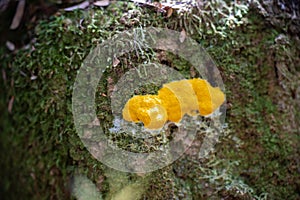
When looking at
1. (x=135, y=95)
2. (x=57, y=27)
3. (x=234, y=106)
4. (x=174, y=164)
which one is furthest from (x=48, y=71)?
(x=234, y=106)

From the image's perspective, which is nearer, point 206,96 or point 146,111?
point 146,111

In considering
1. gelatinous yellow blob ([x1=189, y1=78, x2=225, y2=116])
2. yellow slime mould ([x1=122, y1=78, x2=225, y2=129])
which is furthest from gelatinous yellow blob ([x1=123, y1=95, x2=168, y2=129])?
gelatinous yellow blob ([x1=189, y1=78, x2=225, y2=116])

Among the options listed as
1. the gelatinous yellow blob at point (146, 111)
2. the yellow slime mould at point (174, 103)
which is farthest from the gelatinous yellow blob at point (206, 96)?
the gelatinous yellow blob at point (146, 111)

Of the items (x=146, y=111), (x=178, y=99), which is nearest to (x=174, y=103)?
(x=178, y=99)

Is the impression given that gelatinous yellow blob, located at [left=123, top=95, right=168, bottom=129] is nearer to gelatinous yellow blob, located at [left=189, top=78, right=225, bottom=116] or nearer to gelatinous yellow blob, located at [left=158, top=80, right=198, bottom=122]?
gelatinous yellow blob, located at [left=158, top=80, right=198, bottom=122]

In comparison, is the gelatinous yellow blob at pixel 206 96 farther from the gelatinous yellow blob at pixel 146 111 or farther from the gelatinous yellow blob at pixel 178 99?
the gelatinous yellow blob at pixel 146 111

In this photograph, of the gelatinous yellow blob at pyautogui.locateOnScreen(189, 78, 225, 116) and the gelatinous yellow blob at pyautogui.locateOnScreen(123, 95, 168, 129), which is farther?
the gelatinous yellow blob at pyautogui.locateOnScreen(189, 78, 225, 116)

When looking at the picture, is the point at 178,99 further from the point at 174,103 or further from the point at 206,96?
the point at 206,96

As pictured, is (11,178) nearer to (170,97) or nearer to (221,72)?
(170,97)
